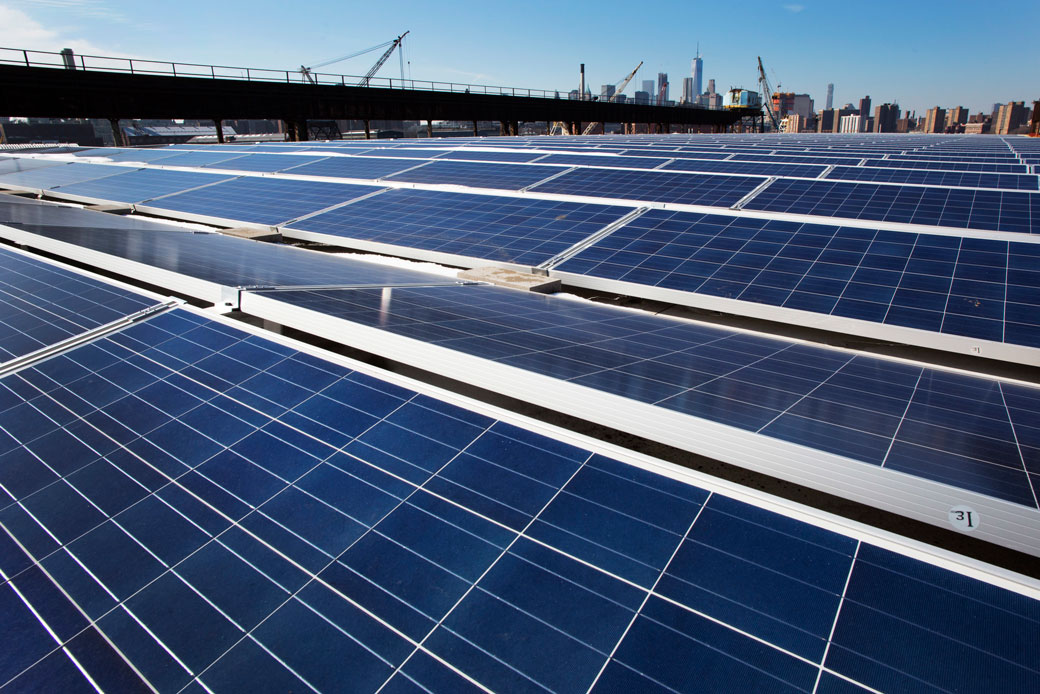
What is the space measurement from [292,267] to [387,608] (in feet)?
33.3

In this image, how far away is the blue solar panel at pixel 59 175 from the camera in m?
31.3

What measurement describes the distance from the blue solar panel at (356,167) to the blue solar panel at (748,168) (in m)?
12.2

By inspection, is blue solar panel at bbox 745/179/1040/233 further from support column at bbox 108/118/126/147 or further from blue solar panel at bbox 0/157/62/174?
support column at bbox 108/118/126/147

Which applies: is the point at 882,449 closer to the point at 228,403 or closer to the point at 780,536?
the point at 780,536

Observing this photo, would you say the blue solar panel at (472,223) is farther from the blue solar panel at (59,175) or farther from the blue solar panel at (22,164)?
the blue solar panel at (22,164)

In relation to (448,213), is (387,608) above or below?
below

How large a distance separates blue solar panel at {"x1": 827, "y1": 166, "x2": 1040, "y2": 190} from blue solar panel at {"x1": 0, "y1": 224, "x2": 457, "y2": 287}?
53.6ft

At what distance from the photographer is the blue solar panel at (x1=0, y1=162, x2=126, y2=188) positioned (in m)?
31.3

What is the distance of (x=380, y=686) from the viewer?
3256mm

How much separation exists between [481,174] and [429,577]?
2181 cm

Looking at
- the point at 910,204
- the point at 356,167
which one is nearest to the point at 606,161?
the point at 356,167

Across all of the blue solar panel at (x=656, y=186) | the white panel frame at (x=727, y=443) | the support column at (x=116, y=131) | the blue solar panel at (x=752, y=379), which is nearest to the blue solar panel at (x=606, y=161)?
the blue solar panel at (x=656, y=186)

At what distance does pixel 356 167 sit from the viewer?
2842 centimetres

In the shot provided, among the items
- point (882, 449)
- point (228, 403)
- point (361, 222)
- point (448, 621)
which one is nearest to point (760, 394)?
point (882, 449)
